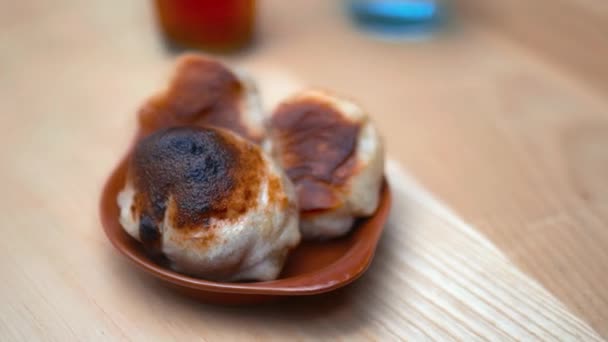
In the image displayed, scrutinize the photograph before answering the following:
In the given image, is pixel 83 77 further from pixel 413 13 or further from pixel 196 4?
pixel 413 13

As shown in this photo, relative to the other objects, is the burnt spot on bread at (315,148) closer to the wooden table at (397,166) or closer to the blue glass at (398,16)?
the wooden table at (397,166)

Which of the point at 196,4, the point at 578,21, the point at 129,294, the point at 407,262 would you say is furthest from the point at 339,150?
the point at 578,21

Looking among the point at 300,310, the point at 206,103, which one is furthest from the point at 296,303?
the point at 206,103

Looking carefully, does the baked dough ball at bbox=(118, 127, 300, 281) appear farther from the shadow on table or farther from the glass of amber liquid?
the glass of amber liquid

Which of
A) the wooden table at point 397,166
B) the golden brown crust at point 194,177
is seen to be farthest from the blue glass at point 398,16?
the golden brown crust at point 194,177

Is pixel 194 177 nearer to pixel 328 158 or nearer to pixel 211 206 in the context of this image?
pixel 211 206
